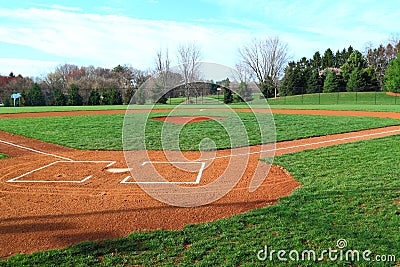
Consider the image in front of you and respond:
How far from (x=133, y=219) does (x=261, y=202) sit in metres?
2.11

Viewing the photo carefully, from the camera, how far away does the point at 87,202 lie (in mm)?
5496

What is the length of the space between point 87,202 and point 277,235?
10.5 ft

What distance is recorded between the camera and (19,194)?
19.4 feet

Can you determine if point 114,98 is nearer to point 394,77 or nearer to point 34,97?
point 34,97

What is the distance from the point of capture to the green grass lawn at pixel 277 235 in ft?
11.9

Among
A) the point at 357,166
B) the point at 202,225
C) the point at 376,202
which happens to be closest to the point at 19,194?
the point at 202,225

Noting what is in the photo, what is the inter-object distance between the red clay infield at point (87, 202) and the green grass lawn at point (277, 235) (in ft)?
1.00

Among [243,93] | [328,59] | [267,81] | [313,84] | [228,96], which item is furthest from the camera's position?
[328,59]

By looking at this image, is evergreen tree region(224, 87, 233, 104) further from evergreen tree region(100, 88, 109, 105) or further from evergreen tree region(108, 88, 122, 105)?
evergreen tree region(100, 88, 109, 105)

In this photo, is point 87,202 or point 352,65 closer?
point 87,202

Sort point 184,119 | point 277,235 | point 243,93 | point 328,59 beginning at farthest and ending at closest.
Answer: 1. point 328,59
2. point 184,119
3. point 243,93
4. point 277,235

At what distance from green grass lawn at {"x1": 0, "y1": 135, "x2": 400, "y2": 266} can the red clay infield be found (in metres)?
0.31

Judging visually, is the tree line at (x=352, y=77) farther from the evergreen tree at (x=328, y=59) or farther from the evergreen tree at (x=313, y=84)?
the evergreen tree at (x=328, y=59)

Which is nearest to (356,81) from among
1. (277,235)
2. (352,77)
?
(352,77)
